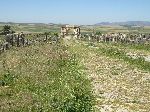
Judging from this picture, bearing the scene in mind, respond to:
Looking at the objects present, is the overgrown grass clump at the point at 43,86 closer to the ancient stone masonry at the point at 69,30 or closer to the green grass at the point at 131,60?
the green grass at the point at 131,60

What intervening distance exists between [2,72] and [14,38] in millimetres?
20235

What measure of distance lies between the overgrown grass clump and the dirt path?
0.59 metres

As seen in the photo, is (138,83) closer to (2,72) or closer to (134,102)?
(134,102)

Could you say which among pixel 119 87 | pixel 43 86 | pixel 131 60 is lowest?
pixel 131 60

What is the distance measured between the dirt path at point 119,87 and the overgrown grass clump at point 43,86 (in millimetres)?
591

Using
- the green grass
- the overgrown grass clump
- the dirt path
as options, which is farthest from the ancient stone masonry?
the overgrown grass clump

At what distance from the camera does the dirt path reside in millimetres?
14855

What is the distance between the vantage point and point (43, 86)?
17531 millimetres

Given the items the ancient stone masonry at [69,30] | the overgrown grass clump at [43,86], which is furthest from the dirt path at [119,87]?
the ancient stone masonry at [69,30]

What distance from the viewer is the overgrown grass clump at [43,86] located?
1384 centimetres

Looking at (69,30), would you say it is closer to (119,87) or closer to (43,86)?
(119,87)

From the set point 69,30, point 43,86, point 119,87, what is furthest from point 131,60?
point 69,30

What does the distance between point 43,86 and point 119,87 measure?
142 inches

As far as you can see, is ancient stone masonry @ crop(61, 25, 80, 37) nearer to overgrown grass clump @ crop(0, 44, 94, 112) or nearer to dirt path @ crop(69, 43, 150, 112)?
dirt path @ crop(69, 43, 150, 112)
